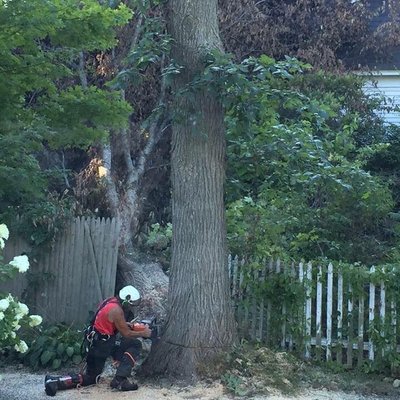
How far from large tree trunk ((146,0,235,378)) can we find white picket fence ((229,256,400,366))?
3.48ft

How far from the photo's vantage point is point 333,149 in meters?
11.7

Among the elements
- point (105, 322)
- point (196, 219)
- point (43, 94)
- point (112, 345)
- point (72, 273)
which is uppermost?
point (43, 94)

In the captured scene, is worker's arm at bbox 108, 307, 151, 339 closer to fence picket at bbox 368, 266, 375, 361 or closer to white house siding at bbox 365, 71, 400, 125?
fence picket at bbox 368, 266, 375, 361

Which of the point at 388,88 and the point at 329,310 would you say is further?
the point at 388,88

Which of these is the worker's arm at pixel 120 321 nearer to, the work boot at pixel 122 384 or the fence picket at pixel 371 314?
the work boot at pixel 122 384

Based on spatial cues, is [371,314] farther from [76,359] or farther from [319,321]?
[76,359]

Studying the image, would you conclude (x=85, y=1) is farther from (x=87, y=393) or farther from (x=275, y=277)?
(x=87, y=393)

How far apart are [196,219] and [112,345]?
63.1 inches

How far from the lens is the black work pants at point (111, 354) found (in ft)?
26.0

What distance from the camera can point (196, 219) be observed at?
8328 millimetres

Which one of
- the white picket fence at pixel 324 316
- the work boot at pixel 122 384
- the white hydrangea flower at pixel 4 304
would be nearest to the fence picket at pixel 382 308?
the white picket fence at pixel 324 316

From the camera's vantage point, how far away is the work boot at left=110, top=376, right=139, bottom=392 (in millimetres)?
7859

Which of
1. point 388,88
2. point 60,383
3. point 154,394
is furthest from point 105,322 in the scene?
point 388,88

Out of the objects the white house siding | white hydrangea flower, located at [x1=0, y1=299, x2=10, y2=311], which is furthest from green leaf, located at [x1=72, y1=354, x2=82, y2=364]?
the white house siding
